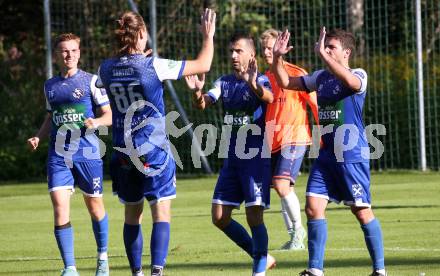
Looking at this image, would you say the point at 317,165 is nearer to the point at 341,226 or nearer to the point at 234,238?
the point at 234,238

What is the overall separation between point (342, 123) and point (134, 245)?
1.87 m

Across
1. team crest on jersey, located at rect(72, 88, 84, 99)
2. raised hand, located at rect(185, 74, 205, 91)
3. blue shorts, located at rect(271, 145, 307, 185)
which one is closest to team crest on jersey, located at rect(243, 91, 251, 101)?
raised hand, located at rect(185, 74, 205, 91)

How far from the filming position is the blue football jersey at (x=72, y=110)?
32.0 feet

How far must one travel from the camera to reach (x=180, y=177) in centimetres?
2373

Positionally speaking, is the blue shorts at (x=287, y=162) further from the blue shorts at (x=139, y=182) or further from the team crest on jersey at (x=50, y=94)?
the blue shorts at (x=139, y=182)

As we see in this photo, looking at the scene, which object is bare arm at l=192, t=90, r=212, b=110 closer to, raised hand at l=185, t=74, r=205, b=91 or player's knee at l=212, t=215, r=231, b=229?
raised hand at l=185, t=74, r=205, b=91

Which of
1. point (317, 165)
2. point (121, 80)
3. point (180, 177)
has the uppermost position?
point (121, 80)

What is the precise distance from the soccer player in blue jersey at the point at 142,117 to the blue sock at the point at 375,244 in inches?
61.2

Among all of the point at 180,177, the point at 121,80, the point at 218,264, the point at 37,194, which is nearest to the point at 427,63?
the point at 180,177

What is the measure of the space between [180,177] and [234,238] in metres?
14.1

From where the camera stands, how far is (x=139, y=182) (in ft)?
28.6

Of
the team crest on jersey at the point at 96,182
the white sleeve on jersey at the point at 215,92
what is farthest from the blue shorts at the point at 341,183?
the team crest on jersey at the point at 96,182

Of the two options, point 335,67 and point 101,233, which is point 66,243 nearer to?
point 101,233

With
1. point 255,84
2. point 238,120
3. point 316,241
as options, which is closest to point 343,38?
point 255,84
